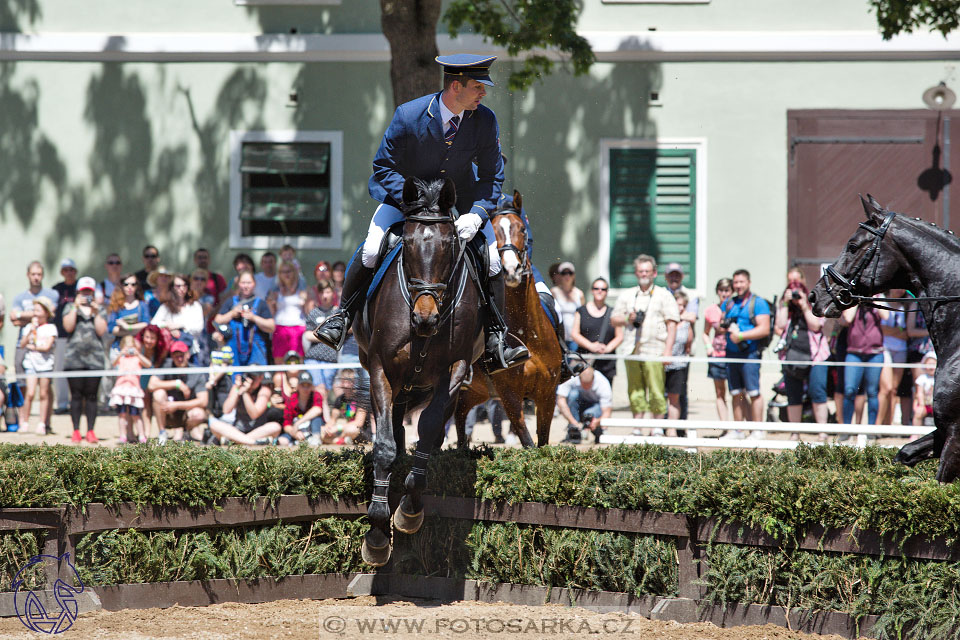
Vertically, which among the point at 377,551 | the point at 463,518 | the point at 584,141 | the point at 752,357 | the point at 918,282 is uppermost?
the point at 584,141

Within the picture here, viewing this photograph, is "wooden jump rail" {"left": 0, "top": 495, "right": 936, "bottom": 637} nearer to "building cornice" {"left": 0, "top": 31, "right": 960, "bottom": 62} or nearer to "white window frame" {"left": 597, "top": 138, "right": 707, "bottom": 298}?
"white window frame" {"left": 597, "top": 138, "right": 707, "bottom": 298}

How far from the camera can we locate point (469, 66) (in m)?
7.38

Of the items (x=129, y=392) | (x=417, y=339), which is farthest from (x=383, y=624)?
(x=129, y=392)

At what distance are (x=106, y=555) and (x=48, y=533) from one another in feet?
1.28

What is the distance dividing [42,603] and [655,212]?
44.0 feet

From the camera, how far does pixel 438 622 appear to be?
21.8ft

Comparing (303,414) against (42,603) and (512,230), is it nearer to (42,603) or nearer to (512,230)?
(512,230)

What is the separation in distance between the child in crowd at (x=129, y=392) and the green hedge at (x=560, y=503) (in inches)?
217

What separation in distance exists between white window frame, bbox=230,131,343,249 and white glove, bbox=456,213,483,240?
11187mm

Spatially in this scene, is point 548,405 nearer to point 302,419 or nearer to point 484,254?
point 484,254

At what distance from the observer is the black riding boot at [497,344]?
309 inches

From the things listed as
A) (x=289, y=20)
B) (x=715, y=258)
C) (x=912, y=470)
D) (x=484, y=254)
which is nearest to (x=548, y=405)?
(x=484, y=254)

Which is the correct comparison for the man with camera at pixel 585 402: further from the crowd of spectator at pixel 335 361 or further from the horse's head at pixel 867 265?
the horse's head at pixel 867 265

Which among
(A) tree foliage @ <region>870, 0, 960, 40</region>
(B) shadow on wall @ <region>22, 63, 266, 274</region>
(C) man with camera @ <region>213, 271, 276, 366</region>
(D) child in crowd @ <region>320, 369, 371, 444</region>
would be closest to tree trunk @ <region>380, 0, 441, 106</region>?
(C) man with camera @ <region>213, 271, 276, 366</region>
